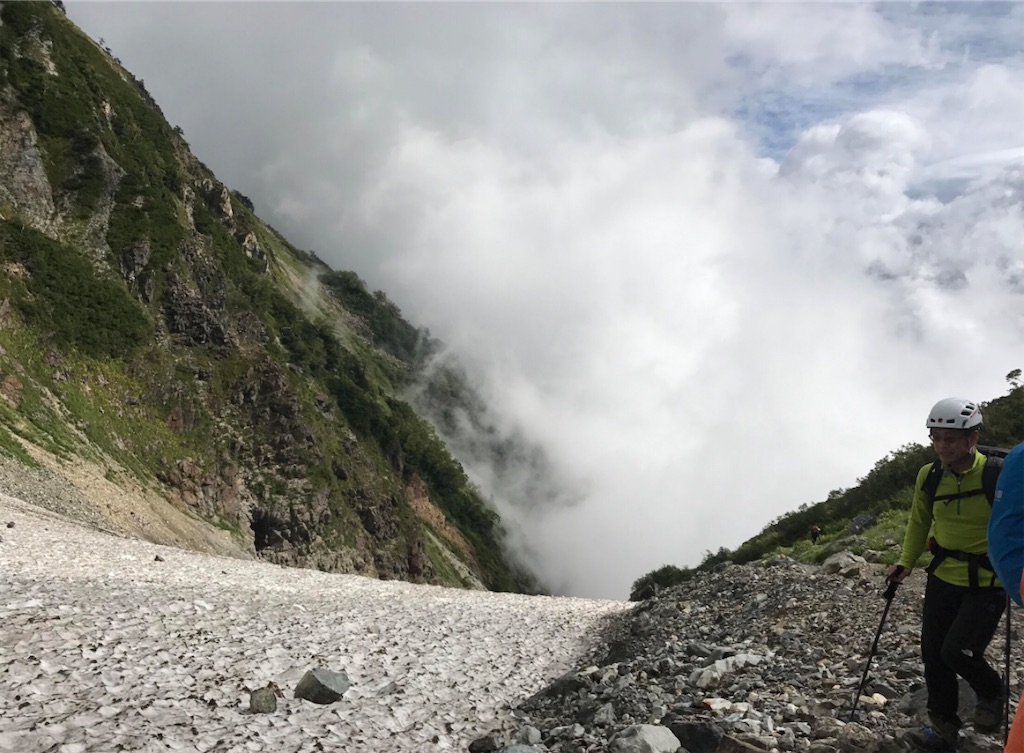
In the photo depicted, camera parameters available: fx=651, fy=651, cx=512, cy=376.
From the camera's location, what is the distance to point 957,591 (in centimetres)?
739

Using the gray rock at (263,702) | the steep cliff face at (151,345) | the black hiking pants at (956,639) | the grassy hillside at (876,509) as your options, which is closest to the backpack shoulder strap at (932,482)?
the black hiking pants at (956,639)

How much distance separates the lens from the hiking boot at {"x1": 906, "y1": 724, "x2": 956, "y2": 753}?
7.18 metres

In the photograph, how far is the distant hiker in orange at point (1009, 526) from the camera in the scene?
16.2 feet

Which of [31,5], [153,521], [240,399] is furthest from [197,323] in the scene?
[31,5]

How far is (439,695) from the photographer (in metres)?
11.6

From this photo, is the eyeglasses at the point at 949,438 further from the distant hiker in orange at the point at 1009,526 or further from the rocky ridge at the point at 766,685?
the rocky ridge at the point at 766,685

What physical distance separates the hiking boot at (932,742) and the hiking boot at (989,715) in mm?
379

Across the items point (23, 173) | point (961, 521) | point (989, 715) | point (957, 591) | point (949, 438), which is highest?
point (23, 173)

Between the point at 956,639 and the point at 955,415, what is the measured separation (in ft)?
8.04

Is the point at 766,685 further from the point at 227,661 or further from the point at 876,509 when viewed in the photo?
the point at 876,509

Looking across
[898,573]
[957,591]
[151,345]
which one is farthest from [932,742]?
[151,345]

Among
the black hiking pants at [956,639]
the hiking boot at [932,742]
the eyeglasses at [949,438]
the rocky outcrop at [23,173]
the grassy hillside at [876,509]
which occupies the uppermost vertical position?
the rocky outcrop at [23,173]

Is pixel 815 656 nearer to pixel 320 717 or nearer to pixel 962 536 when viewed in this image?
pixel 962 536

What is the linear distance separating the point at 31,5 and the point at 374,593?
120539mm
